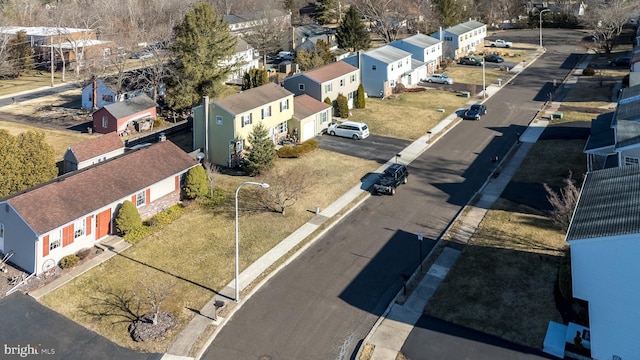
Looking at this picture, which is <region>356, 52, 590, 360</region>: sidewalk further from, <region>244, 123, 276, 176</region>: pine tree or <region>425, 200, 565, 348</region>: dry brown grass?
<region>244, 123, 276, 176</region>: pine tree

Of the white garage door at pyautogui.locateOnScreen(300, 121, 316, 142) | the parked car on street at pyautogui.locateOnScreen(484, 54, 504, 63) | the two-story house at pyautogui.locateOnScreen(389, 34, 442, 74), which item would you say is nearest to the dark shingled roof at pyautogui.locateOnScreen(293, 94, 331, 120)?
the white garage door at pyautogui.locateOnScreen(300, 121, 316, 142)

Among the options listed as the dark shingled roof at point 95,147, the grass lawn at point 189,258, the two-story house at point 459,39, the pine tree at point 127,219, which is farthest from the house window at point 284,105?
the two-story house at point 459,39

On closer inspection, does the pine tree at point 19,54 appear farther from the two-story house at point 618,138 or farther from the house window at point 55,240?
the two-story house at point 618,138

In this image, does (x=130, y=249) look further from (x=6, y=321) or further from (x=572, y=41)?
(x=572, y=41)

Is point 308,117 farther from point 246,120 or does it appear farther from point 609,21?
Result: point 609,21

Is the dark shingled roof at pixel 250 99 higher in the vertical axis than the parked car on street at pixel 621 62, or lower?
lower

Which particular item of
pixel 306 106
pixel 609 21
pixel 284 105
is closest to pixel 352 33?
pixel 306 106
